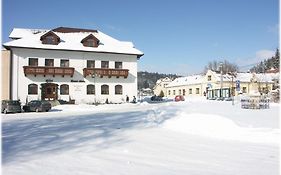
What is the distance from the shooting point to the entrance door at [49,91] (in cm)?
4206

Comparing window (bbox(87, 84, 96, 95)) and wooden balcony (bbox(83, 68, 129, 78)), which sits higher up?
wooden balcony (bbox(83, 68, 129, 78))

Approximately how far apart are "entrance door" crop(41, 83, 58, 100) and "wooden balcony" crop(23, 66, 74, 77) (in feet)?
4.81

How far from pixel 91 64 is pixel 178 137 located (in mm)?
32804

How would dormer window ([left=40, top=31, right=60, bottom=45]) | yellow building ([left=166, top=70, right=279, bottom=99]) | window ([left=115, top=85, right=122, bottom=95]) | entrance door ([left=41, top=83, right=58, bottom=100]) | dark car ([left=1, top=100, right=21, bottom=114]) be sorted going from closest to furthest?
dark car ([left=1, top=100, right=21, bottom=114])
entrance door ([left=41, top=83, right=58, bottom=100])
dormer window ([left=40, top=31, right=60, bottom=45])
window ([left=115, top=85, right=122, bottom=95])
yellow building ([left=166, top=70, right=279, bottom=99])

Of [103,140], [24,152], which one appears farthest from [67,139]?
[24,152]

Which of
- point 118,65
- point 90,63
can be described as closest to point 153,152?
point 90,63

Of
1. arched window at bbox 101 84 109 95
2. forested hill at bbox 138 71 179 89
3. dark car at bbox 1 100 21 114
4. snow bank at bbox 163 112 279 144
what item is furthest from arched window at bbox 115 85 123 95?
forested hill at bbox 138 71 179 89

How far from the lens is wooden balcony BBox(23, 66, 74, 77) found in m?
40.9

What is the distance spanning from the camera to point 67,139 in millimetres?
12523

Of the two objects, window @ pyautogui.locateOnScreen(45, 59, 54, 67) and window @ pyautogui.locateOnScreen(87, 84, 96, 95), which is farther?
window @ pyautogui.locateOnScreen(87, 84, 96, 95)

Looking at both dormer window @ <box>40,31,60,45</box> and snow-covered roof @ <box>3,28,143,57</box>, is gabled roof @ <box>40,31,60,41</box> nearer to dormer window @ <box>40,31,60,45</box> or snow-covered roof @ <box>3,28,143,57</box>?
dormer window @ <box>40,31,60,45</box>

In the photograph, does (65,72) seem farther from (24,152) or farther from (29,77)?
(24,152)

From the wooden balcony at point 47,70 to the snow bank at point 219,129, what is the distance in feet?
86.3

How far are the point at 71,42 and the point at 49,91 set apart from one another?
7.56 meters
